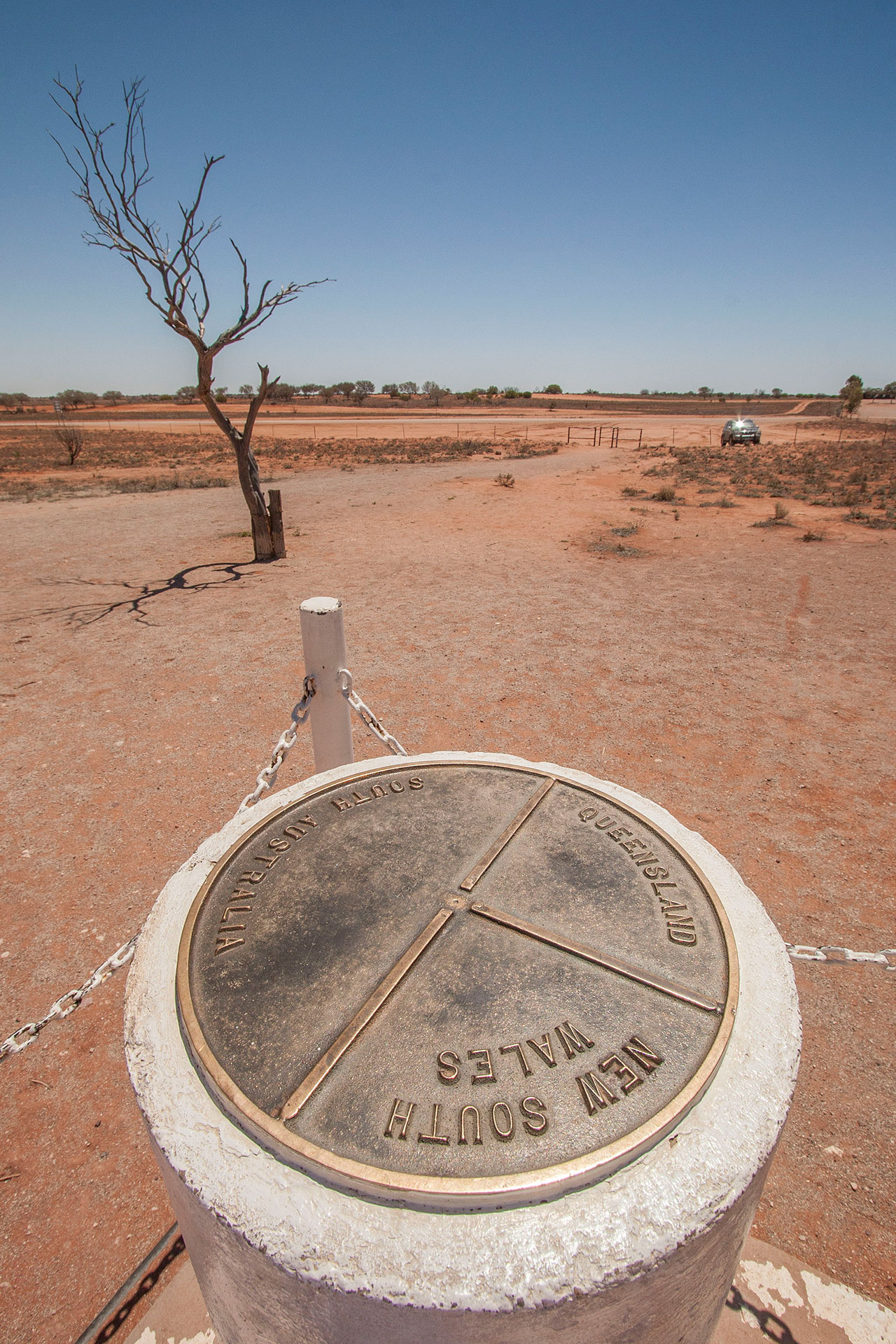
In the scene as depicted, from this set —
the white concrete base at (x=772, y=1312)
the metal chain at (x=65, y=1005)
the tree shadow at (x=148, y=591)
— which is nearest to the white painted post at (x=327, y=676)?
the metal chain at (x=65, y=1005)

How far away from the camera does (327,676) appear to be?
300 cm

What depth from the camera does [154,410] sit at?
73.9 m

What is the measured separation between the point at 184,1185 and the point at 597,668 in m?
4.92

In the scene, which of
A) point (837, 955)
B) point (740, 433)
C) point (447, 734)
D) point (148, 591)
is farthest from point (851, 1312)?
point (740, 433)

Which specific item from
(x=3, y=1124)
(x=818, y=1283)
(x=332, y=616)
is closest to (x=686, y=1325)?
(x=818, y=1283)

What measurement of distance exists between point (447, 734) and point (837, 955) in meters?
2.91

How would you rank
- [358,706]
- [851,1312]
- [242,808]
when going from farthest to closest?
[358,706] < [242,808] < [851,1312]

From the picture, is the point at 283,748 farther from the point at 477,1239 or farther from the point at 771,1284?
the point at 771,1284

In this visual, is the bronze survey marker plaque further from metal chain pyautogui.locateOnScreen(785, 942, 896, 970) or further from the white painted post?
the white painted post

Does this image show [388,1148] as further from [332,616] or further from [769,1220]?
[332,616]

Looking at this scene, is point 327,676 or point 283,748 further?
point 327,676

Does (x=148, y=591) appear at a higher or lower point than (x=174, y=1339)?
higher

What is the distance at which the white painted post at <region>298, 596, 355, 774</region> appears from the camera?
113 inches

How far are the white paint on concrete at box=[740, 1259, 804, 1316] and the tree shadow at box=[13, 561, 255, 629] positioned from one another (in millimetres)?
6867
